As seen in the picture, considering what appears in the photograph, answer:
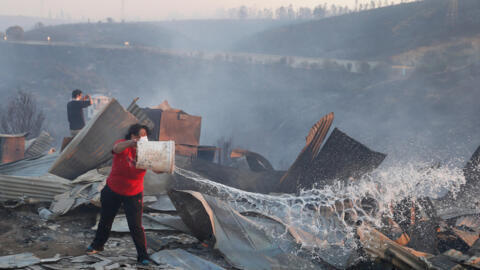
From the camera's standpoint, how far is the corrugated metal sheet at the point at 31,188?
4.70m

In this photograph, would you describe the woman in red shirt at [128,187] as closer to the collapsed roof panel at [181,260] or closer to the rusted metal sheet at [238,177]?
the collapsed roof panel at [181,260]

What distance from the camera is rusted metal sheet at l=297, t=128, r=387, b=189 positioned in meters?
5.28

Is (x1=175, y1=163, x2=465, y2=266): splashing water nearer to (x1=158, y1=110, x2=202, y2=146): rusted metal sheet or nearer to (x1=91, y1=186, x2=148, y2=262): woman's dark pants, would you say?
(x1=91, y1=186, x2=148, y2=262): woman's dark pants

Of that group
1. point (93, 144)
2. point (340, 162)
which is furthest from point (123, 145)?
point (340, 162)

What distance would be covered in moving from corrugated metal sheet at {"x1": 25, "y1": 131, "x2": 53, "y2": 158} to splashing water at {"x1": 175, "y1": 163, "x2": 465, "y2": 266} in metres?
5.02

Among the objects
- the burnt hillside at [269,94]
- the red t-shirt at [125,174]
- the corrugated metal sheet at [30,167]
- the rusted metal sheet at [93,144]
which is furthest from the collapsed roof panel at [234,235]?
the burnt hillside at [269,94]

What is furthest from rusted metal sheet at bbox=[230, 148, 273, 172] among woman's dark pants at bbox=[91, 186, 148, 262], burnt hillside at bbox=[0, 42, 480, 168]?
burnt hillside at bbox=[0, 42, 480, 168]

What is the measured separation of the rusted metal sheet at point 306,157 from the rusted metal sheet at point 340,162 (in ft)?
0.41

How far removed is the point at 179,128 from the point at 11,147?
3606 mm

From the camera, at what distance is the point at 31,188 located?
191 inches

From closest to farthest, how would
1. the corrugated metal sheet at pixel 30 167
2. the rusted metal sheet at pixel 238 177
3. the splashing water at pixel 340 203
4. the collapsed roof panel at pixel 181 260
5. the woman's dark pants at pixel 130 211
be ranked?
the woman's dark pants at pixel 130 211 → the collapsed roof panel at pixel 181 260 → the splashing water at pixel 340 203 → the corrugated metal sheet at pixel 30 167 → the rusted metal sheet at pixel 238 177

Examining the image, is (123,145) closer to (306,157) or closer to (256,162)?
(306,157)

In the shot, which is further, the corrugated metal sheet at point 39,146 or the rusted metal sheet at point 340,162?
the corrugated metal sheet at point 39,146

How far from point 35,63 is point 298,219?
4749 cm
